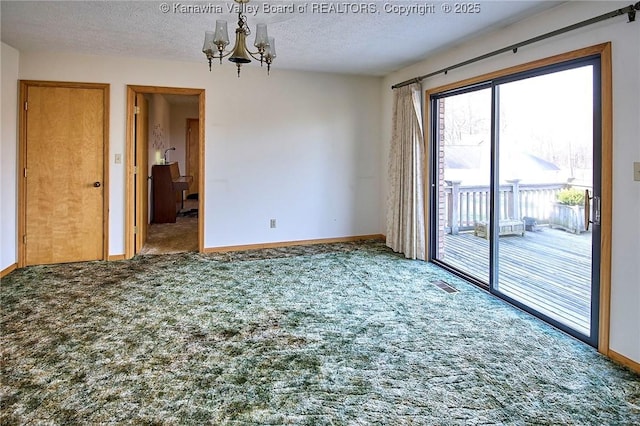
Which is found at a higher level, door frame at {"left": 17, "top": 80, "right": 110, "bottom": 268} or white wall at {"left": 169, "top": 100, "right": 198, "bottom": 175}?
white wall at {"left": 169, "top": 100, "right": 198, "bottom": 175}

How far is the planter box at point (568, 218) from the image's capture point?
2844 mm

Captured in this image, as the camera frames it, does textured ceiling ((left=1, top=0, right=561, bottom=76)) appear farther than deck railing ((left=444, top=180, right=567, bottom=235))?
No

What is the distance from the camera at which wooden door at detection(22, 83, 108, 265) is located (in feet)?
13.9

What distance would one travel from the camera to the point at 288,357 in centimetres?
236

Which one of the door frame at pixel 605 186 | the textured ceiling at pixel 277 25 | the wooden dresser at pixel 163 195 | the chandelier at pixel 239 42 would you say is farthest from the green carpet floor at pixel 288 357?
the wooden dresser at pixel 163 195

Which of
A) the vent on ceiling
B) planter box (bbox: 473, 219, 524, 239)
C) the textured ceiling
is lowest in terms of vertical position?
the vent on ceiling

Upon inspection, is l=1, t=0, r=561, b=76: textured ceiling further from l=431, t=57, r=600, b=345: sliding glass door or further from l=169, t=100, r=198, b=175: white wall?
l=169, t=100, r=198, b=175: white wall

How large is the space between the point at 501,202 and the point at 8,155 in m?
4.98

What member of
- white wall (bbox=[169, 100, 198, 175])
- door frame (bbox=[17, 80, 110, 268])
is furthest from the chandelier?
white wall (bbox=[169, 100, 198, 175])

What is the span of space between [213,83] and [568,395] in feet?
15.3

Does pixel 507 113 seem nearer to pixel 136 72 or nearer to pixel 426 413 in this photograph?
pixel 426 413

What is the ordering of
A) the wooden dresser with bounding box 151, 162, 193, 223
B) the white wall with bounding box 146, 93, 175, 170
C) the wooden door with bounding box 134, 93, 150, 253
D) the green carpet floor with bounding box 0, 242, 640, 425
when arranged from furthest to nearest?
the wooden dresser with bounding box 151, 162, 193, 223, the white wall with bounding box 146, 93, 175, 170, the wooden door with bounding box 134, 93, 150, 253, the green carpet floor with bounding box 0, 242, 640, 425

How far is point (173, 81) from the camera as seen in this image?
464 cm

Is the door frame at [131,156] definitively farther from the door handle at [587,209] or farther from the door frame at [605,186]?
the door handle at [587,209]
